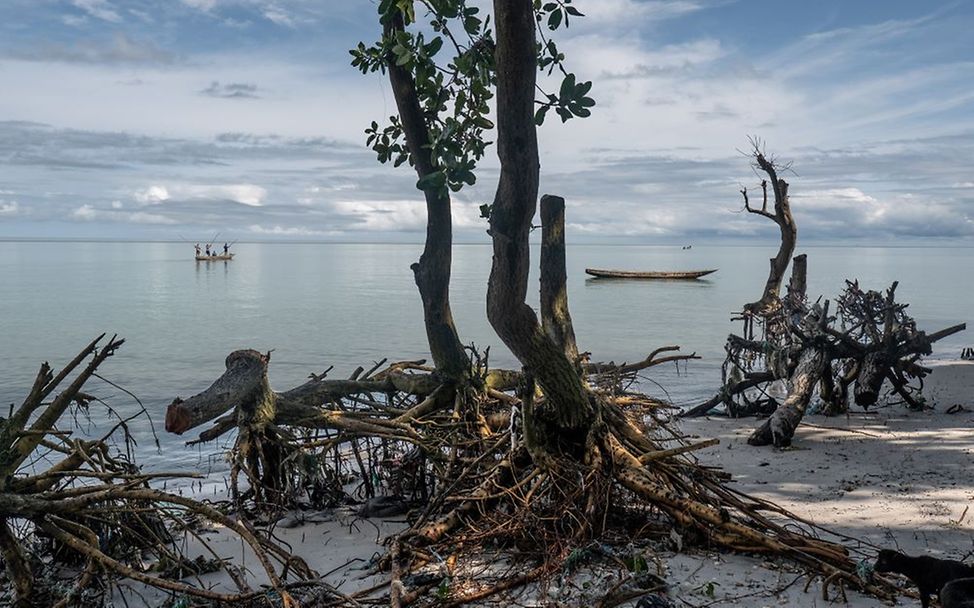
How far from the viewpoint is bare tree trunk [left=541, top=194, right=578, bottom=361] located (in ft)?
22.9

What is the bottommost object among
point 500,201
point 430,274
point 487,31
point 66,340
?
point 66,340

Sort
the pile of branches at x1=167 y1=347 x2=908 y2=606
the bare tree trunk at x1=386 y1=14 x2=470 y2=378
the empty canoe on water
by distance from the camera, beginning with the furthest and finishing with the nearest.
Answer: the empty canoe on water
the bare tree trunk at x1=386 y1=14 x2=470 y2=378
the pile of branches at x1=167 y1=347 x2=908 y2=606

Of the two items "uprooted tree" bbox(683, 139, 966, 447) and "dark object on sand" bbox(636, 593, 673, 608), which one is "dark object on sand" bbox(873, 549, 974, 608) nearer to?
"dark object on sand" bbox(636, 593, 673, 608)

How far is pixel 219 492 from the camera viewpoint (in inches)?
335

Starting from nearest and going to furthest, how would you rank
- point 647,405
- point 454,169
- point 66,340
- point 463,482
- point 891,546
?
point 454,169 → point 891,546 → point 463,482 → point 647,405 → point 66,340

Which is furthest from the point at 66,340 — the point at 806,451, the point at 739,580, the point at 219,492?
the point at 739,580

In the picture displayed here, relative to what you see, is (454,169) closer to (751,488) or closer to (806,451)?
(751,488)

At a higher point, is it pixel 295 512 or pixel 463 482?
pixel 463 482

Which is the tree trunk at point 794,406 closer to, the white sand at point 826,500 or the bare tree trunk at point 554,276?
the white sand at point 826,500

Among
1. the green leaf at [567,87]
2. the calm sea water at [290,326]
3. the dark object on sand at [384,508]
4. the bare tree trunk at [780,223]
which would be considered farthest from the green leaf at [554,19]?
the bare tree trunk at [780,223]

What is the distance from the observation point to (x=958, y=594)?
389 cm

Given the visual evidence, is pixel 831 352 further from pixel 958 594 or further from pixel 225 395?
pixel 225 395

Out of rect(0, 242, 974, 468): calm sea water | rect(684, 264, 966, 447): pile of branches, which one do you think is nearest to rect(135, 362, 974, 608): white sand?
rect(684, 264, 966, 447): pile of branches

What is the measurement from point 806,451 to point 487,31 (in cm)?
593
